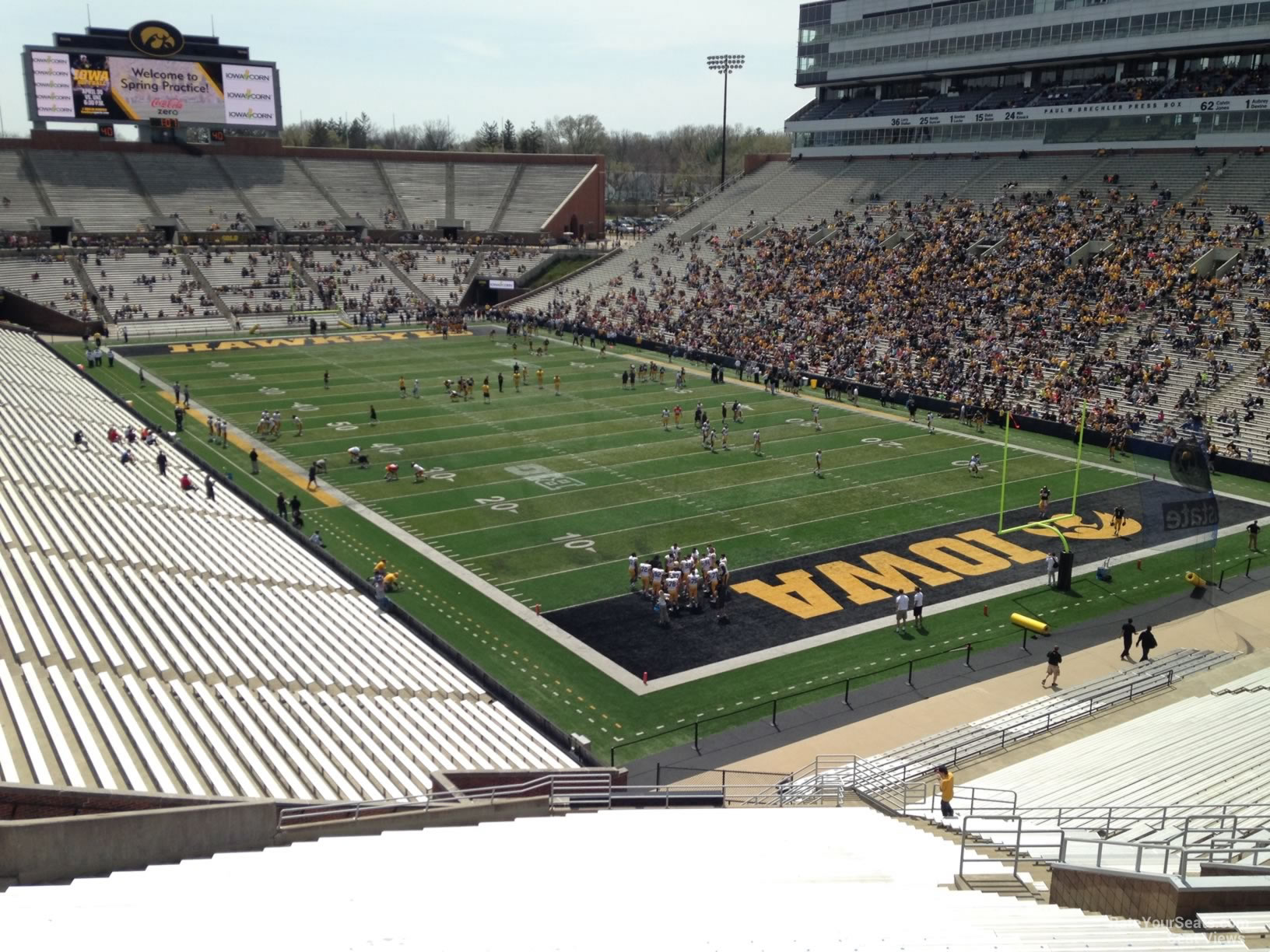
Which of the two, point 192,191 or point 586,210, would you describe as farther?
point 586,210

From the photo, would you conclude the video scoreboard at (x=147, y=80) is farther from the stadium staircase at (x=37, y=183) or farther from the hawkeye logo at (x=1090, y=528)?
the hawkeye logo at (x=1090, y=528)

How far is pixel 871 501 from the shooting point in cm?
2900

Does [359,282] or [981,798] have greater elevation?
[359,282]

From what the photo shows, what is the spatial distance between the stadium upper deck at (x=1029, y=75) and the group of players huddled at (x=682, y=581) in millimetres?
39884

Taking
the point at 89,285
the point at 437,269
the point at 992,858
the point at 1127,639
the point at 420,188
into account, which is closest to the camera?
the point at 992,858

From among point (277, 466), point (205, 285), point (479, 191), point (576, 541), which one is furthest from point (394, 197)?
point (576, 541)

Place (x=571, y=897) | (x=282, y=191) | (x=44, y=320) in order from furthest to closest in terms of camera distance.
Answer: (x=282, y=191)
(x=44, y=320)
(x=571, y=897)

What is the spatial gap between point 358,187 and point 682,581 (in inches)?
2615

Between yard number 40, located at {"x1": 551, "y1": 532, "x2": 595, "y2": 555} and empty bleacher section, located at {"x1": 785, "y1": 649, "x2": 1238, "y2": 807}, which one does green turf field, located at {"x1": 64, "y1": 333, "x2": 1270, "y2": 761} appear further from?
empty bleacher section, located at {"x1": 785, "y1": 649, "x2": 1238, "y2": 807}

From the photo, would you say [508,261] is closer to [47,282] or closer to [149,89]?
[149,89]

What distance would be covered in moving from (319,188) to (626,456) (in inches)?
2150

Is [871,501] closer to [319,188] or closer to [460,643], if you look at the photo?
[460,643]

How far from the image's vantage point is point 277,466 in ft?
104

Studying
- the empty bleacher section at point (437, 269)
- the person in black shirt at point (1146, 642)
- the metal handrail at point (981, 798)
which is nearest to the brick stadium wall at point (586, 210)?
the empty bleacher section at point (437, 269)
